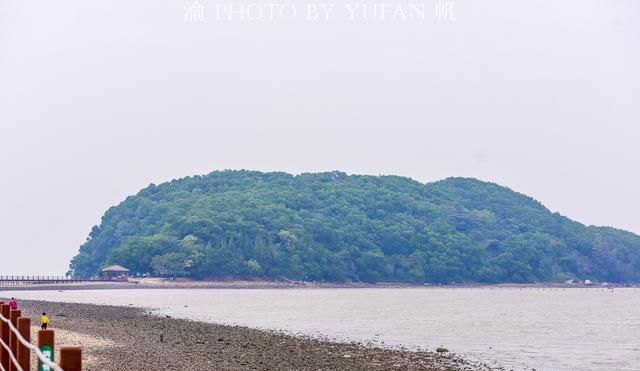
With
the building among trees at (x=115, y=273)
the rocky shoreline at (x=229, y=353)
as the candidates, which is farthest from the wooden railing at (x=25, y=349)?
the building among trees at (x=115, y=273)

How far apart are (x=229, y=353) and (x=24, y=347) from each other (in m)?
24.8

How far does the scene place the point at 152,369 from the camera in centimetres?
2452

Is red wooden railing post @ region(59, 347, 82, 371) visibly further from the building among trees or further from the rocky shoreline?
the building among trees

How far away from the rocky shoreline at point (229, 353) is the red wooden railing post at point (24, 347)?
1485 cm

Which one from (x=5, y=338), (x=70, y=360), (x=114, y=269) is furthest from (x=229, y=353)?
(x=114, y=269)

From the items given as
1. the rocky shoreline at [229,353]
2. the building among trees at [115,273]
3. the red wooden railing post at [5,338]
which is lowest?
the rocky shoreline at [229,353]

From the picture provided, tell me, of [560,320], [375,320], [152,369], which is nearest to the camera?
[152,369]

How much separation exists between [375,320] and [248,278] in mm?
120974

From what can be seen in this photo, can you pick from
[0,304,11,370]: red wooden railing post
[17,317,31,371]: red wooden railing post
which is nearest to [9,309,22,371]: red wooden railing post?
[17,317,31,371]: red wooden railing post

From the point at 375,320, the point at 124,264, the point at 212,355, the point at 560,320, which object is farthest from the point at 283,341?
the point at 124,264

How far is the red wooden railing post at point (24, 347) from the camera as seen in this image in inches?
329

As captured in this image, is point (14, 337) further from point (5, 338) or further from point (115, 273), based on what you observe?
point (115, 273)

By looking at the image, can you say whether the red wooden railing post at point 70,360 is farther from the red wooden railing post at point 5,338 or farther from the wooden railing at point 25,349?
the red wooden railing post at point 5,338

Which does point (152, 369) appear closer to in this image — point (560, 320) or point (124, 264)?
point (560, 320)
